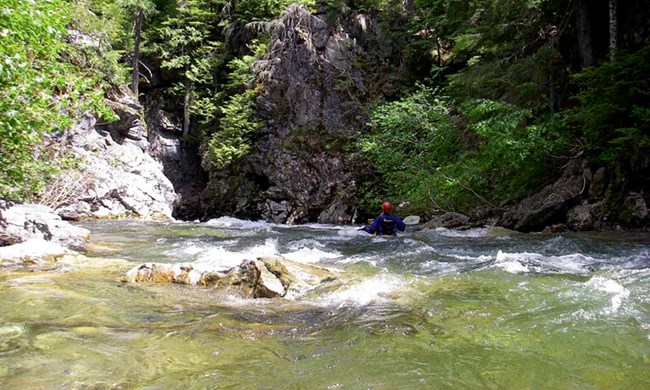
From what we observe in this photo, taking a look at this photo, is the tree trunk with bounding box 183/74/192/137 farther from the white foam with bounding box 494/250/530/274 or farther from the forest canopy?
the white foam with bounding box 494/250/530/274

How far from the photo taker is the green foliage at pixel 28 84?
5.84 meters

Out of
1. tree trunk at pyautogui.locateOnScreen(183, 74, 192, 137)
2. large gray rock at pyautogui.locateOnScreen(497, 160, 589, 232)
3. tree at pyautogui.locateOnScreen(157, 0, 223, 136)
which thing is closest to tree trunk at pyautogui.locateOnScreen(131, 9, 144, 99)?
tree at pyautogui.locateOnScreen(157, 0, 223, 136)

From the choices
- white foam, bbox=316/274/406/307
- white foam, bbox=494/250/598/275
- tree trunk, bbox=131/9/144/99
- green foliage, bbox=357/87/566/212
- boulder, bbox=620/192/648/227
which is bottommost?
white foam, bbox=316/274/406/307

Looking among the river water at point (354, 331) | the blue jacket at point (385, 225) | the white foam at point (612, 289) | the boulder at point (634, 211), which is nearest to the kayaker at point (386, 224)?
the blue jacket at point (385, 225)

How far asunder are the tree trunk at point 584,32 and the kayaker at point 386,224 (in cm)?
684

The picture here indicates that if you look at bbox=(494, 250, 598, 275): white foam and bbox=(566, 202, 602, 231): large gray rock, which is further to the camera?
bbox=(566, 202, 602, 231): large gray rock

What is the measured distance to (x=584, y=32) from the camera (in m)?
12.4

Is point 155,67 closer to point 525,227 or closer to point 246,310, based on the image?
point 525,227

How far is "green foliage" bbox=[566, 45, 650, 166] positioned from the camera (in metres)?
9.27

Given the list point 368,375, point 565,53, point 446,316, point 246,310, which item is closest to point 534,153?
point 565,53

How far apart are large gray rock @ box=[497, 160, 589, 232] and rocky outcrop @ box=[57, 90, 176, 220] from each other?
15.5m

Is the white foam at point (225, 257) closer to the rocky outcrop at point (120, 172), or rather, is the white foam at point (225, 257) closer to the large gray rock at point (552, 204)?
the large gray rock at point (552, 204)

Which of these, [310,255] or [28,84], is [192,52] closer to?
[28,84]

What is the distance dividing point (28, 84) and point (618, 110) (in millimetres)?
11244
